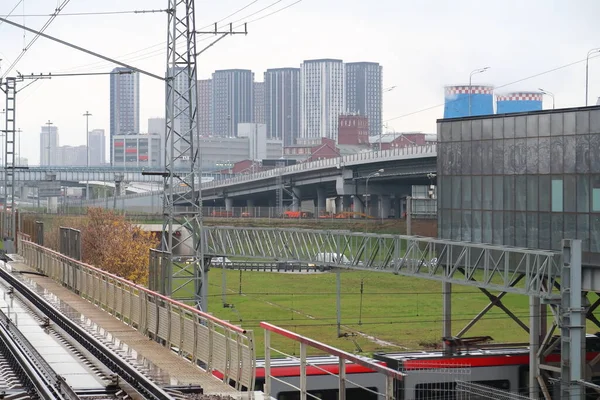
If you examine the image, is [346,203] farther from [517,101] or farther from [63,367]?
[63,367]

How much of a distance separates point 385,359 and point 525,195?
994 cm

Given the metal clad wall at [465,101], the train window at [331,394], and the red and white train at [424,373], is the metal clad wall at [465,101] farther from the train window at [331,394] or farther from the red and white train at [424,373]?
the train window at [331,394]

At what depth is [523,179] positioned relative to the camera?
38.6 m

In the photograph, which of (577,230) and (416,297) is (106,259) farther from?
(577,230)

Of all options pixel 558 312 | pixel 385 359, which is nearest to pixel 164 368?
pixel 385 359

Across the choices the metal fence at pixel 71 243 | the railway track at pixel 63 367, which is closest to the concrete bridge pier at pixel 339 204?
the metal fence at pixel 71 243

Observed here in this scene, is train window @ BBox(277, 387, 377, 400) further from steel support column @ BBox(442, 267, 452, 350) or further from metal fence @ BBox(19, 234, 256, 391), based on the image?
steel support column @ BBox(442, 267, 452, 350)

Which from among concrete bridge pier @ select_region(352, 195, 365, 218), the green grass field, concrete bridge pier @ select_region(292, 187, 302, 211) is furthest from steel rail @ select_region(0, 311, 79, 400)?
concrete bridge pier @ select_region(292, 187, 302, 211)

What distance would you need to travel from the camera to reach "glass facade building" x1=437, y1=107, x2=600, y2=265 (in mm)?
35625

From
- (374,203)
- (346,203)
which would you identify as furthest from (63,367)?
(346,203)

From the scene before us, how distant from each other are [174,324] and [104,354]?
1413 mm

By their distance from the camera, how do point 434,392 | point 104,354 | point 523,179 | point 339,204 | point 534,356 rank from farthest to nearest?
point 339,204, point 523,179, point 534,356, point 434,392, point 104,354

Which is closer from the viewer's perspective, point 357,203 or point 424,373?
point 424,373

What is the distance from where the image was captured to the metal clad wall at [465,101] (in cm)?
10925
